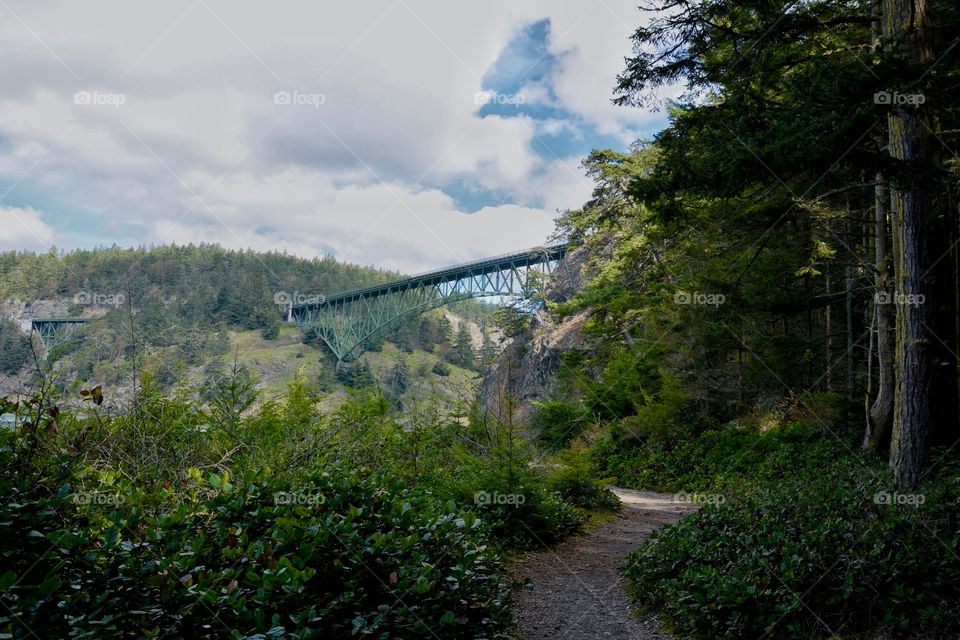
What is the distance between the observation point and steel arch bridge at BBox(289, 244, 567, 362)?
119ft

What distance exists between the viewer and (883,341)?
8461 millimetres

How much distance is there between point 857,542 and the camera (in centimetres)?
413

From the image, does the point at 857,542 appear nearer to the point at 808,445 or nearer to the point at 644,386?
the point at 808,445

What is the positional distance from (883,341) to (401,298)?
120 feet

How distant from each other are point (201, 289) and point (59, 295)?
85.0 feet

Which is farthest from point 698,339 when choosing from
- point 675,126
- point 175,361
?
point 175,361

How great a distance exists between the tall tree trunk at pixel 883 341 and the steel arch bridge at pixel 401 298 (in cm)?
2541
